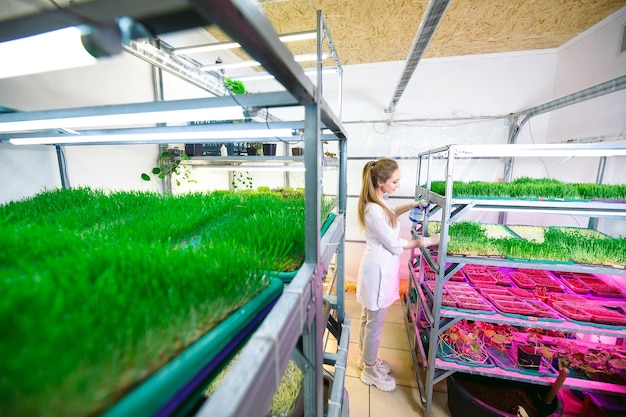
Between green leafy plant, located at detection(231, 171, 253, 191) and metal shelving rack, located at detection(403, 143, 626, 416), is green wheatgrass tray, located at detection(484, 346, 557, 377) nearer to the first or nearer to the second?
metal shelving rack, located at detection(403, 143, 626, 416)

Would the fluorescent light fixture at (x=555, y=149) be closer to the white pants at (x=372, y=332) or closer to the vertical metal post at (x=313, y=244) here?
the vertical metal post at (x=313, y=244)

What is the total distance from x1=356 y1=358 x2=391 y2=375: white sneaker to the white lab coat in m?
0.60

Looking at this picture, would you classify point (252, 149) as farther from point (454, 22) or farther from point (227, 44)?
point (454, 22)

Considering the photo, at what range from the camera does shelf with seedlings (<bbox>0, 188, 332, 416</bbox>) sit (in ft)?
0.84

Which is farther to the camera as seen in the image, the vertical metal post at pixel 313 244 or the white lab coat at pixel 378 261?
the white lab coat at pixel 378 261

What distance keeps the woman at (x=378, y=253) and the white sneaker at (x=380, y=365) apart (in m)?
0.02

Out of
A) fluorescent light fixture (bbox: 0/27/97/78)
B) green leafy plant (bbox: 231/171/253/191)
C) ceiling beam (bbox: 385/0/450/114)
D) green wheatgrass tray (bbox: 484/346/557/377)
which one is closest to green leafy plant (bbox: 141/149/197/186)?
green leafy plant (bbox: 231/171/253/191)

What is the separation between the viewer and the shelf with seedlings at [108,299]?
10.1 inches

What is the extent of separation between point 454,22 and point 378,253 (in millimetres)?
2701

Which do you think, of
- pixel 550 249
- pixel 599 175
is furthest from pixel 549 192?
pixel 599 175

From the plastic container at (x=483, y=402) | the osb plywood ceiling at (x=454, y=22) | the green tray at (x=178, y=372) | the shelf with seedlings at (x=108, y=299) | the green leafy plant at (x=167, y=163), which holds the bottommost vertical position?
the plastic container at (x=483, y=402)

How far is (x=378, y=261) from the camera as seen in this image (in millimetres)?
1920

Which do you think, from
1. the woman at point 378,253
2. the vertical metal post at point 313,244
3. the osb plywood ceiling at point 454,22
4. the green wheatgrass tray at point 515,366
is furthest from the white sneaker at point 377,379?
the osb plywood ceiling at point 454,22

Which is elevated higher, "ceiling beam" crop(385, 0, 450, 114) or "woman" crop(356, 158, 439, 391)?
"ceiling beam" crop(385, 0, 450, 114)
